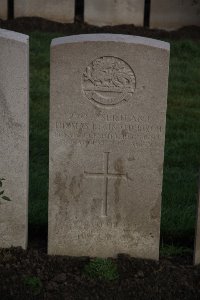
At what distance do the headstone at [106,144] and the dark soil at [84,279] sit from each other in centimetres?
14

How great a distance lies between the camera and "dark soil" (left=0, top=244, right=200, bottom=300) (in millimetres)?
5008

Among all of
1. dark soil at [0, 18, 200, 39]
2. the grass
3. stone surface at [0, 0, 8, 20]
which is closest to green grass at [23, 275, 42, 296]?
the grass

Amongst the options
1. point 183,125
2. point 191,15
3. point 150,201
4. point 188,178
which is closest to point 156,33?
point 191,15

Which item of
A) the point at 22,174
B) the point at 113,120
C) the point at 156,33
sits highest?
the point at 156,33

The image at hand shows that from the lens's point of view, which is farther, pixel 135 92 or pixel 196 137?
pixel 196 137

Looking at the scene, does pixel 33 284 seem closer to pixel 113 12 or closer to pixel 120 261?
pixel 120 261

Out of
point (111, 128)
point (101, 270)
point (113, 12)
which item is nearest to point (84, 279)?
point (101, 270)

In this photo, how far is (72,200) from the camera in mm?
5285

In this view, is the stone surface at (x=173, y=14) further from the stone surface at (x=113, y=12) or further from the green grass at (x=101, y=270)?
the green grass at (x=101, y=270)

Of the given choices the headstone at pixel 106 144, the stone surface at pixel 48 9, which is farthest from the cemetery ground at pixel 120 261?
the stone surface at pixel 48 9

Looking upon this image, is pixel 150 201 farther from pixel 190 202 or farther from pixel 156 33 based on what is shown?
pixel 156 33

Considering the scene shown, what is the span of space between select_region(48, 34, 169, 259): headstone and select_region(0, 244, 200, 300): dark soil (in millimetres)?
136

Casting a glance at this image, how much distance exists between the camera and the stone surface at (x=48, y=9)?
13.5 meters

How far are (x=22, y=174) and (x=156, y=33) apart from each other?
8.33m
